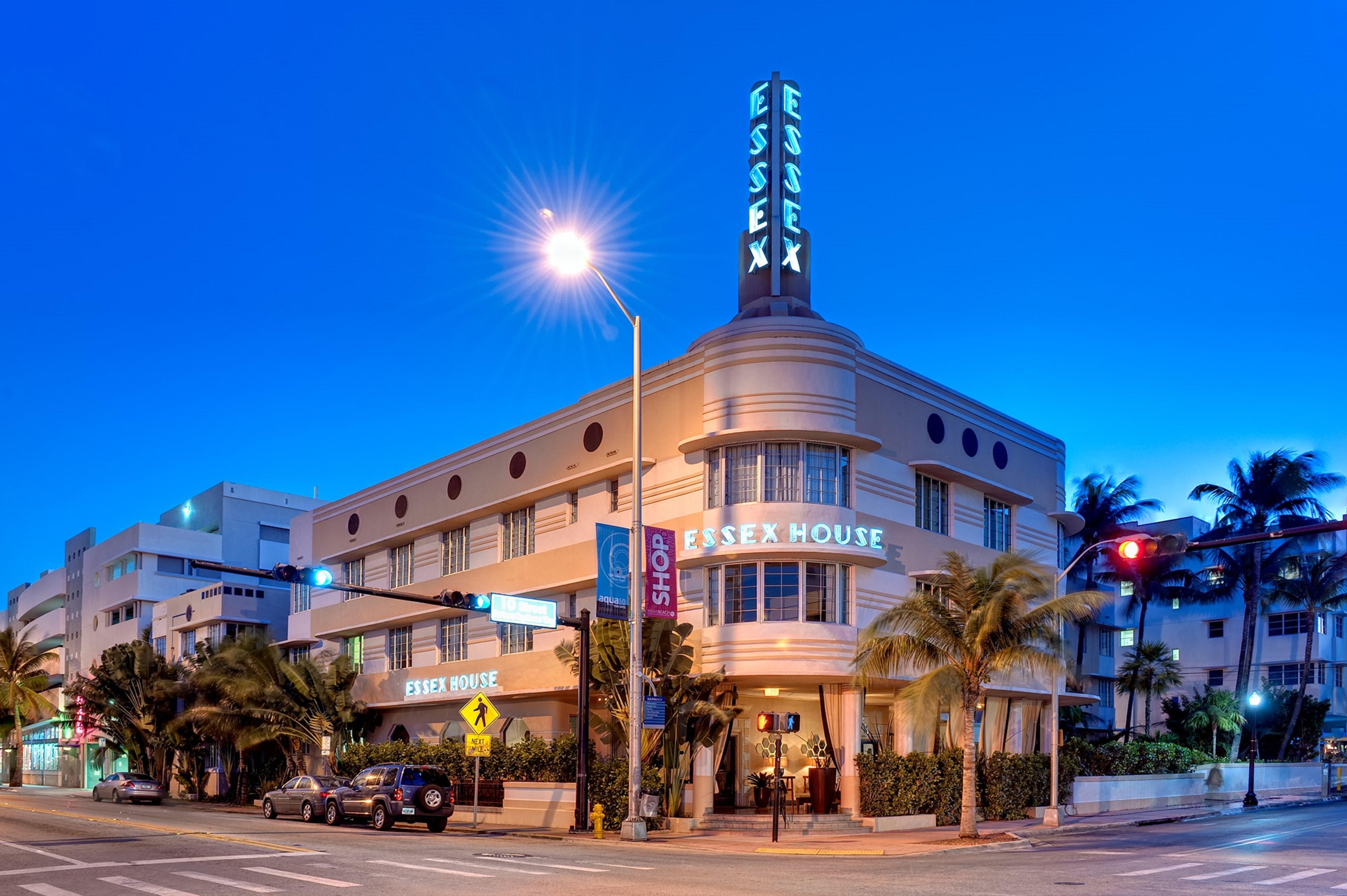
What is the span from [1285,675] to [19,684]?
76.5m

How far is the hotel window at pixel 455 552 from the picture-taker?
4494 cm

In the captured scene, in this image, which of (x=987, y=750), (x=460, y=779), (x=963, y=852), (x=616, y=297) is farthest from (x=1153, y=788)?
(x=616, y=297)

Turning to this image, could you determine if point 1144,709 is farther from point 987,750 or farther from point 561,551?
point 561,551

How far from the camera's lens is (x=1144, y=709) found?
75.8m

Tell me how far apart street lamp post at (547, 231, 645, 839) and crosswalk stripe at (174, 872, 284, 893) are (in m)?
10.5

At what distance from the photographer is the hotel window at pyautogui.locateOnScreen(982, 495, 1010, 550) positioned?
39281 mm

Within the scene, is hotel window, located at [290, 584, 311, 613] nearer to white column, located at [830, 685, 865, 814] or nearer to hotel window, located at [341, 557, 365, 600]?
hotel window, located at [341, 557, 365, 600]

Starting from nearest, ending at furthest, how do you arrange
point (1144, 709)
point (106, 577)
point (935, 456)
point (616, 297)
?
point (616, 297), point (935, 456), point (1144, 709), point (106, 577)

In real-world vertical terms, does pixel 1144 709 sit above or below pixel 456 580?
below

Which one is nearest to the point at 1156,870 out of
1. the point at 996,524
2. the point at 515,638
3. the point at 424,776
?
the point at 424,776

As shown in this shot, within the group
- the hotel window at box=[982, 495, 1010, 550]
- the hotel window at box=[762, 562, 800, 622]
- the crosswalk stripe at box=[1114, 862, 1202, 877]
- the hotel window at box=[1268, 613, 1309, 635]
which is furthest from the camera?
the hotel window at box=[1268, 613, 1309, 635]

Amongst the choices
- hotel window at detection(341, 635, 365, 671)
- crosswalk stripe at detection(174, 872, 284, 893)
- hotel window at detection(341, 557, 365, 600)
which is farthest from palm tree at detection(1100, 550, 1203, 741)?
crosswalk stripe at detection(174, 872, 284, 893)

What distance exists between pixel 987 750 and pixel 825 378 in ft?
44.7

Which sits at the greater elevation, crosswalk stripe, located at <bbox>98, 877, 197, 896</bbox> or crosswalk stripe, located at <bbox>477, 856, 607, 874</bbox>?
crosswalk stripe, located at <bbox>98, 877, 197, 896</bbox>
